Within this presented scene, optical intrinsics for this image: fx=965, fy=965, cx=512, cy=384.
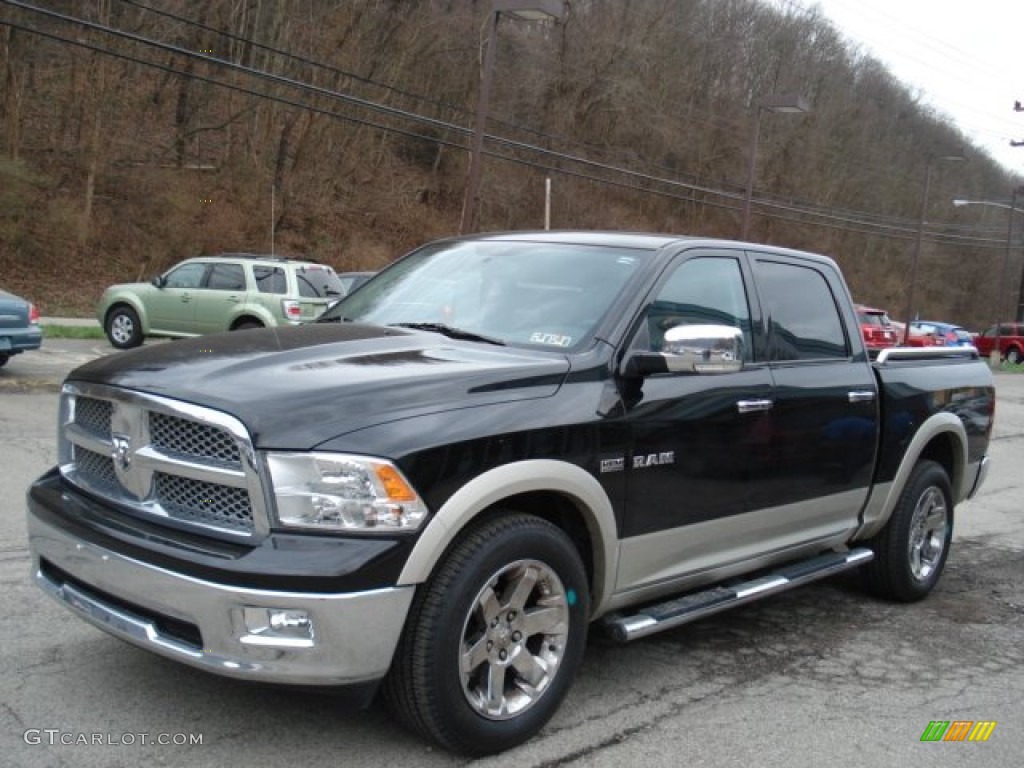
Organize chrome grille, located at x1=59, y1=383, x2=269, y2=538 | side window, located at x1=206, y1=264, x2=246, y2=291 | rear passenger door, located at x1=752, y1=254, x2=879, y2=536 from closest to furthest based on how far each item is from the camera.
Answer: chrome grille, located at x1=59, y1=383, x2=269, y2=538
rear passenger door, located at x1=752, y1=254, x2=879, y2=536
side window, located at x1=206, y1=264, x2=246, y2=291

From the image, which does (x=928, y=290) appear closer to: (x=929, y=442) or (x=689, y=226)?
(x=689, y=226)

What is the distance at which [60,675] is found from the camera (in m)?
3.74

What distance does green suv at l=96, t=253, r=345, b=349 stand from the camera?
16984 mm

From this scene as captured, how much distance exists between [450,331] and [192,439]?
1333mm

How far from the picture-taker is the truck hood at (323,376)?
2994mm

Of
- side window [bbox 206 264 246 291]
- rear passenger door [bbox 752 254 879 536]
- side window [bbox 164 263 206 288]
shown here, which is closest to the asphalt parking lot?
rear passenger door [bbox 752 254 879 536]

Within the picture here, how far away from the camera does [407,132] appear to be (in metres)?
35.3

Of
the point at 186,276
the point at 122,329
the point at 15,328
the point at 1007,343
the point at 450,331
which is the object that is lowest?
the point at 122,329

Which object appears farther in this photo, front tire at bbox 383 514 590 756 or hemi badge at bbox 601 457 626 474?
hemi badge at bbox 601 457 626 474

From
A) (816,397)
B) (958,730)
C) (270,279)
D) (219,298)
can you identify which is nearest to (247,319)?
(219,298)

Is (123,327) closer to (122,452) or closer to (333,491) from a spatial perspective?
(122,452)

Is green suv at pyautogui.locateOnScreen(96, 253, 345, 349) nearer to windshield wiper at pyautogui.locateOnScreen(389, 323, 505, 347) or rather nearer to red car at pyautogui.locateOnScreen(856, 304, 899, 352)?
windshield wiper at pyautogui.locateOnScreen(389, 323, 505, 347)

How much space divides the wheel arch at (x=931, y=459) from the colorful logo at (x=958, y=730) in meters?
1.37

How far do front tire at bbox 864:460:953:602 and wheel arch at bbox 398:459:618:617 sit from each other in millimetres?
2471
